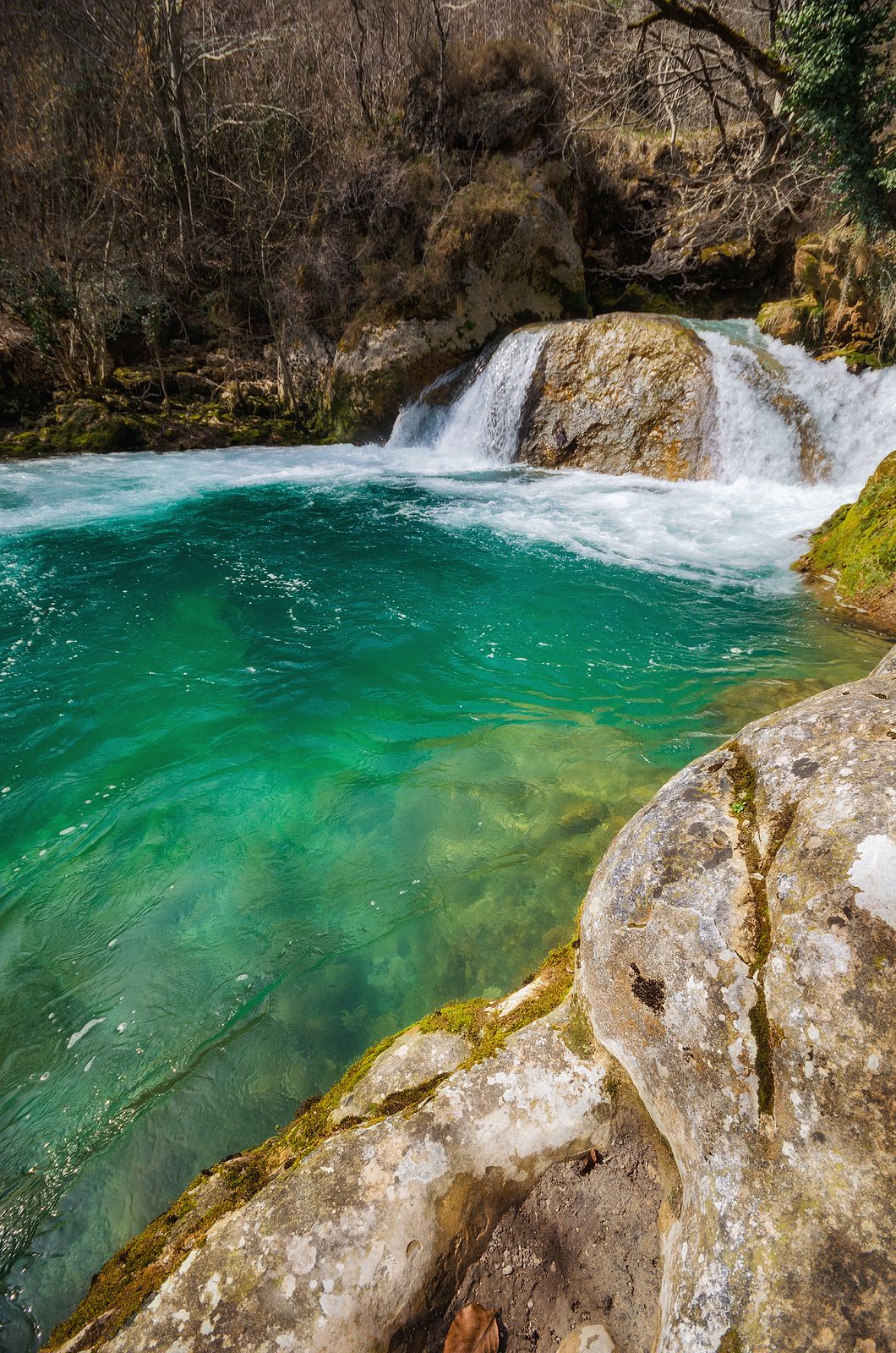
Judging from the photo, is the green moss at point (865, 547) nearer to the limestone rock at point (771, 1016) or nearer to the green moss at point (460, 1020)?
the limestone rock at point (771, 1016)

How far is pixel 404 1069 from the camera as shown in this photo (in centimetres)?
191

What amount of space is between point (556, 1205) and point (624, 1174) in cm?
Result: 20

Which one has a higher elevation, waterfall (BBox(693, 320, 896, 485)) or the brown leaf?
waterfall (BBox(693, 320, 896, 485))

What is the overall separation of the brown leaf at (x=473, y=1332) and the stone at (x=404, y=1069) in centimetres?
50

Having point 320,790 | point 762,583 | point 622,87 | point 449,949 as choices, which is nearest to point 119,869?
point 320,790

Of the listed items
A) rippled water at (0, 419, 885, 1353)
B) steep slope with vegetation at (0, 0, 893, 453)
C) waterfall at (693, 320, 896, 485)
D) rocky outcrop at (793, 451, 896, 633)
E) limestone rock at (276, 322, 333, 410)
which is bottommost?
rippled water at (0, 419, 885, 1353)

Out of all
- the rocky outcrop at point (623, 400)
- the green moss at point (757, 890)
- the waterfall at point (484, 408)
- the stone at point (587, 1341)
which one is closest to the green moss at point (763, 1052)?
the green moss at point (757, 890)

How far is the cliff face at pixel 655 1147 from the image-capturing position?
122cm

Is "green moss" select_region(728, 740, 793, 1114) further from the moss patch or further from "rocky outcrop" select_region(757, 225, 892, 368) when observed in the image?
"rocky outcrop" select_region(757, 225, 892, 368)

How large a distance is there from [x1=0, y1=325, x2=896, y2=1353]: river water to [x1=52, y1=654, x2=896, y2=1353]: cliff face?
0.69m

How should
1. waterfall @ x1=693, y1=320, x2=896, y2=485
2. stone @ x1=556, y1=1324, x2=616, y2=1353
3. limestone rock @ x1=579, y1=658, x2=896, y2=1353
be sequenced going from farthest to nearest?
waterfall @ x1=693, y1=320, x2=896, y2=485 → stone @ x1=556, y1=1324, x2=616, y2=1353 → limestone rock @ x1=579, y1=658, x2=896, y2=1353

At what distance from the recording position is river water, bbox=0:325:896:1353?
236 cm

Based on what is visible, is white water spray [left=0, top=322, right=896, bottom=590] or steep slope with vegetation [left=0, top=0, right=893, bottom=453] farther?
steep slope with vegetation [left=0, top=0, right=893, bottom=453]

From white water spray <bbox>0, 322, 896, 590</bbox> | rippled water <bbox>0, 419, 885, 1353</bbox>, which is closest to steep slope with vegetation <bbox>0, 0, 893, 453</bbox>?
white water spray <bbox>0, 322, 896, 590</bbox>
